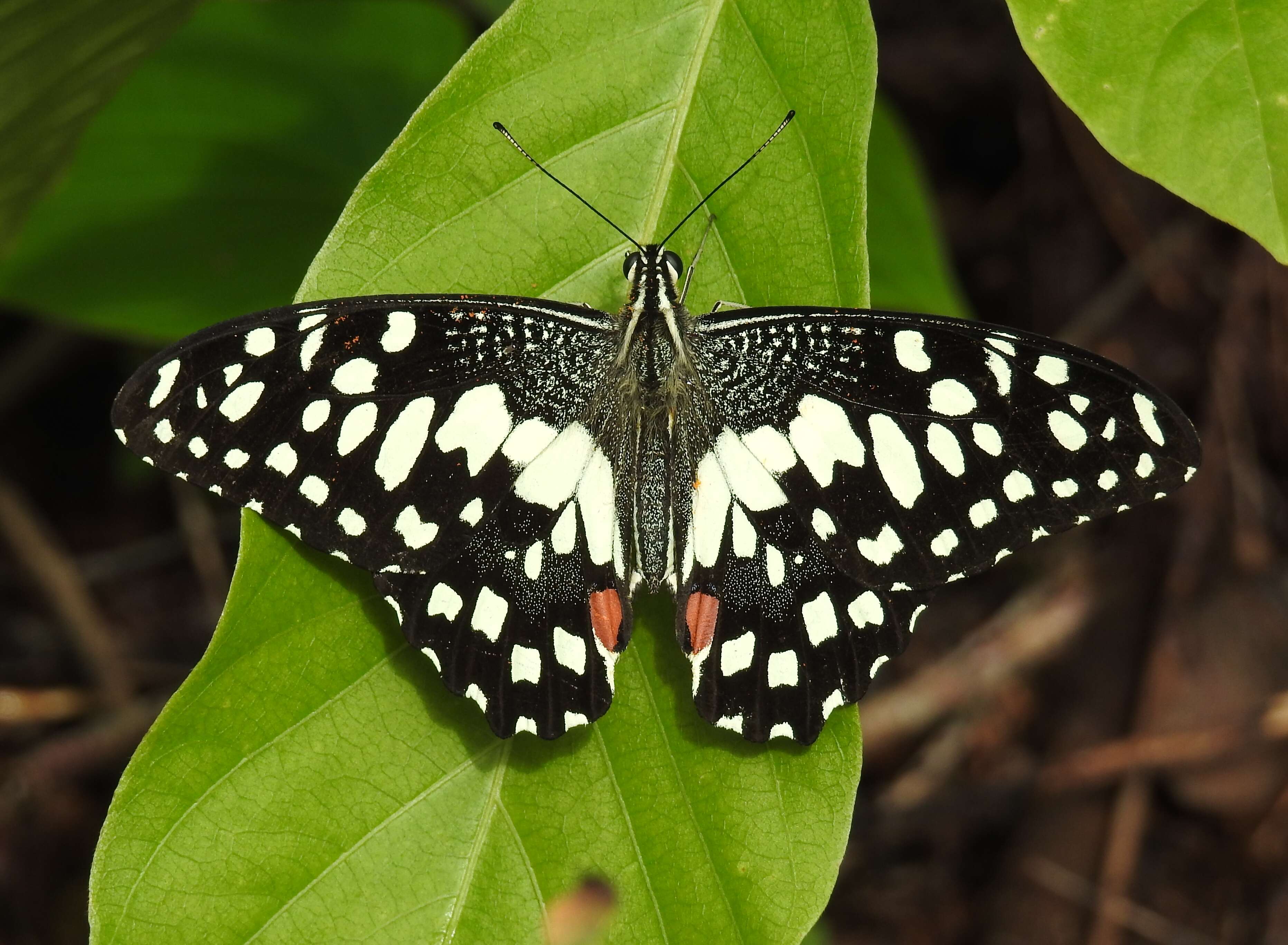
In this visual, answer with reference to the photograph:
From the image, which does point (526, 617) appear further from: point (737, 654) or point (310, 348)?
point (310, 348)

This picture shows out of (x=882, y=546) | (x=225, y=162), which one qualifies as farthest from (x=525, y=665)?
(x=225, y=162)

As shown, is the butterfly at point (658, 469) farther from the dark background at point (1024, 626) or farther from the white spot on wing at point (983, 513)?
the dark background at point (1024, 626)

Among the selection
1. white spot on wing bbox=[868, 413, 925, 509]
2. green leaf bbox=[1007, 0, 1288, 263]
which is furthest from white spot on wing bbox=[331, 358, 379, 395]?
green leaf bbox=[1007, 0, 1288, 263]

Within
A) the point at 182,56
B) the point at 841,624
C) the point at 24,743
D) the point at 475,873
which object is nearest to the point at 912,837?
the point at 841,624

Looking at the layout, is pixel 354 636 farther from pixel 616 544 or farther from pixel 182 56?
pixel 182 56

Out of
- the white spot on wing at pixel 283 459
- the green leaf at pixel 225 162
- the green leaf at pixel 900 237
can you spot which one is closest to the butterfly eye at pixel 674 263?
the white spot on wing at pixel 283 459

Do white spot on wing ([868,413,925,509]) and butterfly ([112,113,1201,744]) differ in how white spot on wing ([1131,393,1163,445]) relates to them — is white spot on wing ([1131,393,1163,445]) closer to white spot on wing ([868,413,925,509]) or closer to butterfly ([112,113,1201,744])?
butterfly ([112,113,1201,744])
